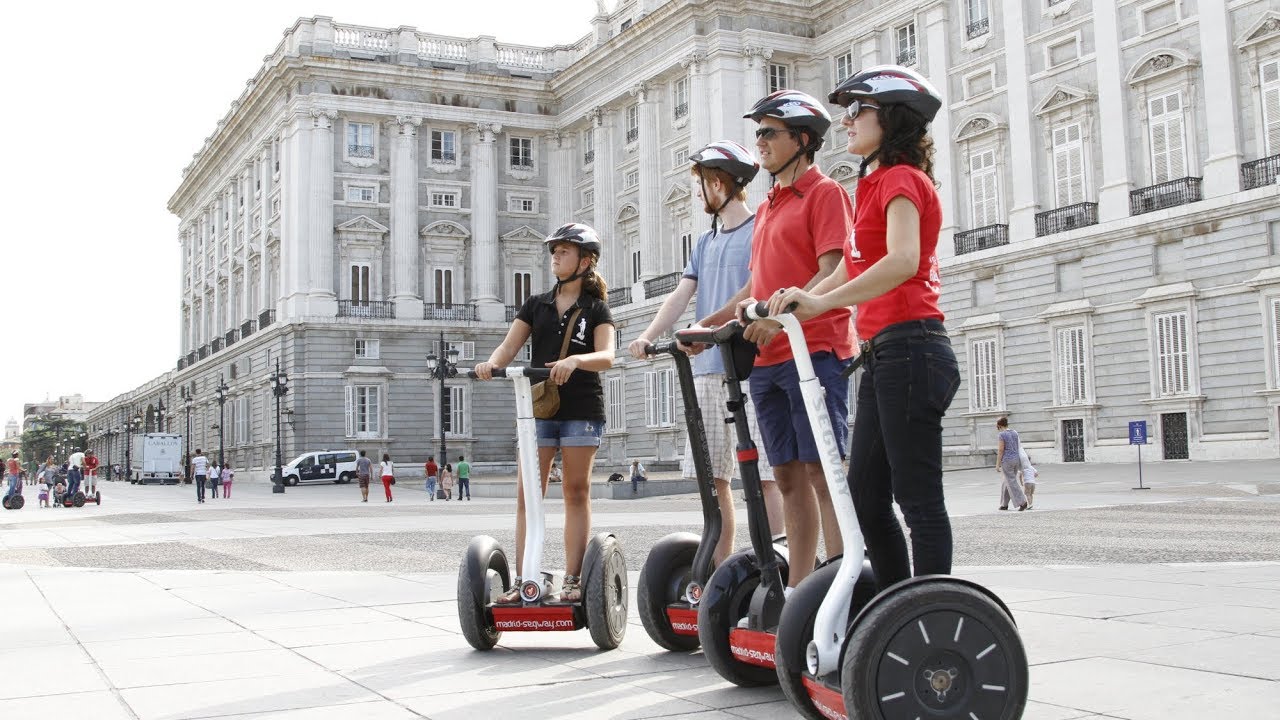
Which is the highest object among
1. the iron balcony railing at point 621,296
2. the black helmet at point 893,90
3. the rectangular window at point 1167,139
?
the rectangular window at point 1167,139

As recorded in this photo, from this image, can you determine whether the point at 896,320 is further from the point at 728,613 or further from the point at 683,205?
the point at 683,205

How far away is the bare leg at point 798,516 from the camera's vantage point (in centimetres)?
433

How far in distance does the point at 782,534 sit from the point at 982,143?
100 ft

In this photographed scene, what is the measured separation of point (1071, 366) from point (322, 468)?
28504mm

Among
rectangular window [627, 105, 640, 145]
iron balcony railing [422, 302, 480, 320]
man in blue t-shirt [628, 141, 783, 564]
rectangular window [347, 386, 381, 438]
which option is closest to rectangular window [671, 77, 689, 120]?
rectangular window [627, 105, 640, 145]

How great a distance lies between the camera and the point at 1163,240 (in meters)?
27.9

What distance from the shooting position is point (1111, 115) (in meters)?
29.5

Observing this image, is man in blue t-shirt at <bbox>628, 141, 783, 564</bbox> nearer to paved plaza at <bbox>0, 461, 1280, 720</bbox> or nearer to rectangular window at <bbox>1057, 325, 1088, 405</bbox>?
paved plaza at <bbox>0, 461, 1280, 720</bbox>

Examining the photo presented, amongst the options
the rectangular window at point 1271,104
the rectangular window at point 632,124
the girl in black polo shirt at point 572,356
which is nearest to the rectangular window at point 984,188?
the rectangular window at point 1271,104

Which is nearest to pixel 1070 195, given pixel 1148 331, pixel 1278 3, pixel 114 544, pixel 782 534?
pixel 1148 331

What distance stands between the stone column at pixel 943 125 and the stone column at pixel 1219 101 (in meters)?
7.80

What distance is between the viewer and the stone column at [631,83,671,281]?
44875 mm

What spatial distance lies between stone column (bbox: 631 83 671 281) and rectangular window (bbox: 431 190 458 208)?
1017cm

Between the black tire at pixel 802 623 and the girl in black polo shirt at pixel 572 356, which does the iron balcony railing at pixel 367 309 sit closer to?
the girl in black polo shirt at pixel 572 356
